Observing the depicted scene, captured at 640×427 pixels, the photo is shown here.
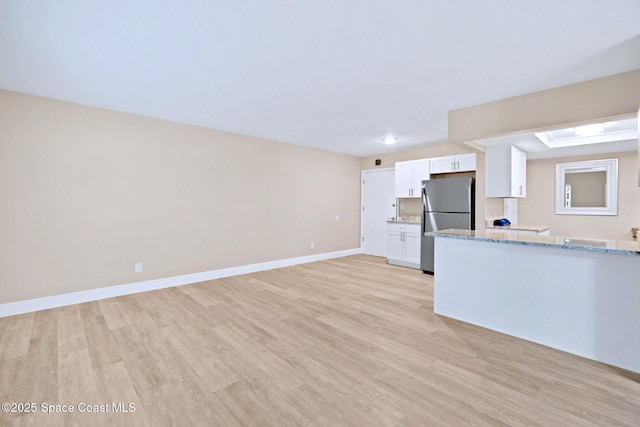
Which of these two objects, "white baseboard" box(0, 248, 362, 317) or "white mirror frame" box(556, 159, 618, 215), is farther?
"white mirror frame" box(556, 159, 618, 215)

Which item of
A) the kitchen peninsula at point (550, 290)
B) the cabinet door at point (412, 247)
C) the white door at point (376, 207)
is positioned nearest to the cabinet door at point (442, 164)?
the white door at point (376, 207)

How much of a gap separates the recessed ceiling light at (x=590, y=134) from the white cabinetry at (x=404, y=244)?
2587 millimetres

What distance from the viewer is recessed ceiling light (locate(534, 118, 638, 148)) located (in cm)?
396

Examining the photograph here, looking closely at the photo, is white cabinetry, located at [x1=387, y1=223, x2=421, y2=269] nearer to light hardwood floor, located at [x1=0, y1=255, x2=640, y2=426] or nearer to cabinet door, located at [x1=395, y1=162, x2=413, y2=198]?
cabinet door, located at [x1=395, y1=162, x2=413, y2=198]

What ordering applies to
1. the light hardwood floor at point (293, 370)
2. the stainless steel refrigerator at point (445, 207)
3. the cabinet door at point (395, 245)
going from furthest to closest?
the cabinet door at point (395, 245) → the stainless steel refrigerator at point (445, 207) → the light hardwood floor at point (293, 370)

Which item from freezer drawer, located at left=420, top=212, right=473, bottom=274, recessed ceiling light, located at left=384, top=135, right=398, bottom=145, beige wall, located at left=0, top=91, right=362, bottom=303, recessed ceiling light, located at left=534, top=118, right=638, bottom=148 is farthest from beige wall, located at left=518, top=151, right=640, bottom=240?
beige wall, located at left=0, top=91, right=362, bottom=303

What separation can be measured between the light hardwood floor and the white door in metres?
3.45

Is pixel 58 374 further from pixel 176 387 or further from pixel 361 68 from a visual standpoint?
pixel 361 68

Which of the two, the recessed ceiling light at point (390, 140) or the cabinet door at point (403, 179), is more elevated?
the recessed ceiling light at point (390, 140)

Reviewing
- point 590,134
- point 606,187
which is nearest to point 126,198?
point 590,134

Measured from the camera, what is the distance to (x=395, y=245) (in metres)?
5.92

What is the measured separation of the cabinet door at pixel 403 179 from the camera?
19.6ft

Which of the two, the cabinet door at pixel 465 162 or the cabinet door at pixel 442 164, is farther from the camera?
the cabinet door at pixel 442 164

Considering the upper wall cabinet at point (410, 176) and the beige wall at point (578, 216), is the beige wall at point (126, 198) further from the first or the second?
the beige wall at point (578, 216)
